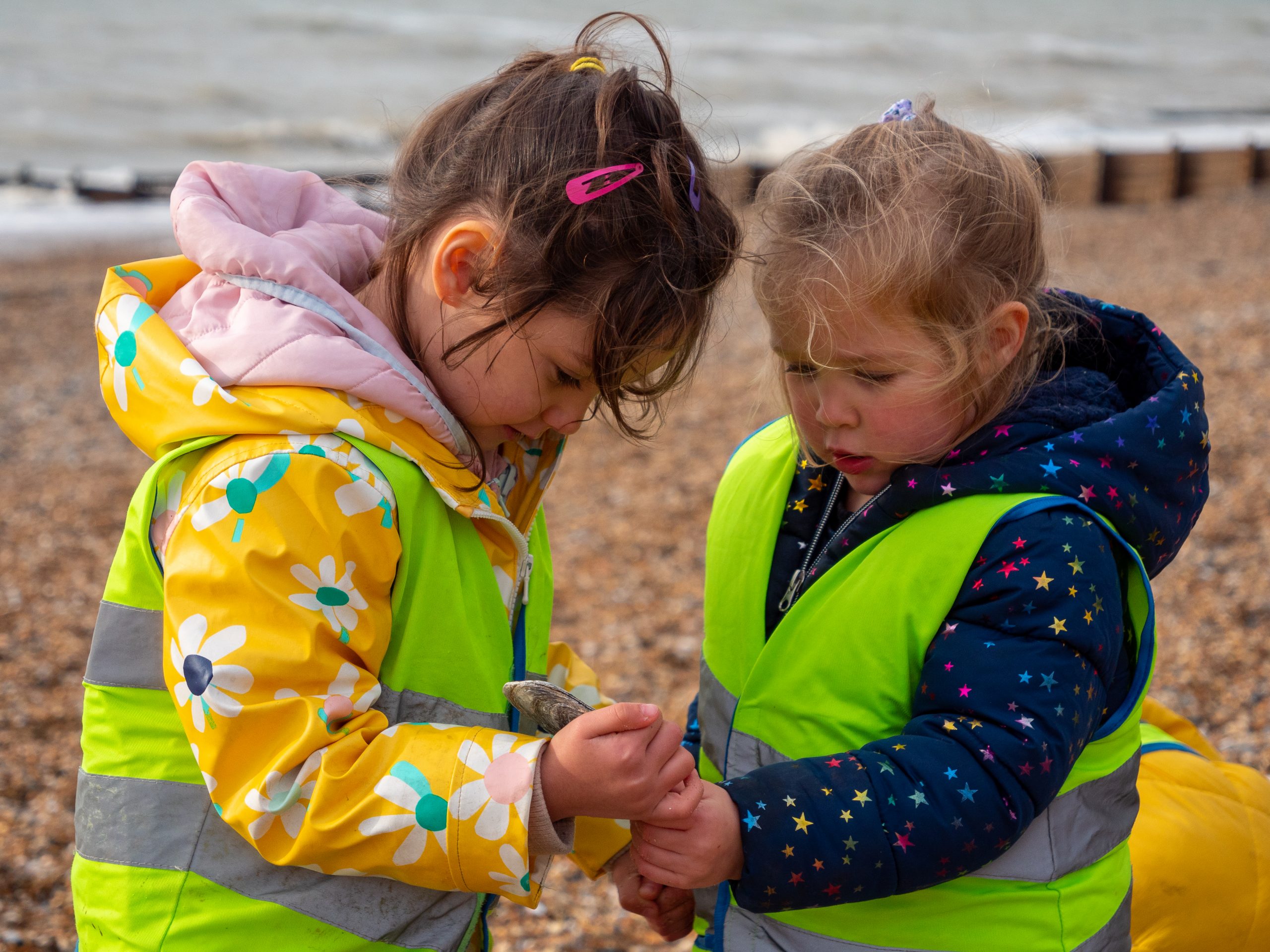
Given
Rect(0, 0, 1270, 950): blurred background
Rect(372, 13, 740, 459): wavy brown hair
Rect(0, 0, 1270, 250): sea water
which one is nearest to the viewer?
Rect(372, 13, 740, 459): wavy brown hair

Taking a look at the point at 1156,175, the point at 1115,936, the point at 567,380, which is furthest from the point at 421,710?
the point at 1156,175

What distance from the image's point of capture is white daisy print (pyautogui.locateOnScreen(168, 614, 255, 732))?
1543 millimetres

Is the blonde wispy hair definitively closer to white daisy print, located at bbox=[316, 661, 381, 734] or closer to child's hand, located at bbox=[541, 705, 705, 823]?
child's hand, located at bbox=[541, 705, 705, 823]

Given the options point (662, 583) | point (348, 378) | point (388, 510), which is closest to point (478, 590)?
point (388, 510)

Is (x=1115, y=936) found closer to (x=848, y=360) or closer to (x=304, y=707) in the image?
(x=848, y=360)

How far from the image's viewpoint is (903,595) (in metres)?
1.82

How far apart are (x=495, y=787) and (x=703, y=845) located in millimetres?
364

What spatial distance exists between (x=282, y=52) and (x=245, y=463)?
3160cm

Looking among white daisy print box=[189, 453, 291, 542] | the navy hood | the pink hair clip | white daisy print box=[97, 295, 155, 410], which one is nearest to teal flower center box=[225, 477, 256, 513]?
white daisy print box=[189, 453, 291, 542]

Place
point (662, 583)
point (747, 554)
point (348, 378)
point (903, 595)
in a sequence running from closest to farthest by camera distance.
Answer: point (348, 378) < point (903, 595) < point (747, 554) < point (662, 583)

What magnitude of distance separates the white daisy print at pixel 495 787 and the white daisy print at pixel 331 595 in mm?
256

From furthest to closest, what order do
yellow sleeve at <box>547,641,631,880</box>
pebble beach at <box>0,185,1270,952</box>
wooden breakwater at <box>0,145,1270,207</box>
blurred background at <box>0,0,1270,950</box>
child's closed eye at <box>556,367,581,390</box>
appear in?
wooden breakwater at <box>0,145,1270,207</box> → blurred background at <box>0,0,1270,950</box> → pebble beach at <box>0,185,1270,952</box> → yellow sleeve at <box>547,641,631,880</box> → child's closed eye at <box>556,367,581,390</box>

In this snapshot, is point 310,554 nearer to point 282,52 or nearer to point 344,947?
point 344,947

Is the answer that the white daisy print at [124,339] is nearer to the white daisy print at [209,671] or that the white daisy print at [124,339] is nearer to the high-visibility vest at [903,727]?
the white daisy print at [209,671]
